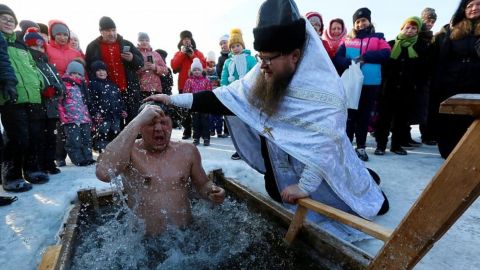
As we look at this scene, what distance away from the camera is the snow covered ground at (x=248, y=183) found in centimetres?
233

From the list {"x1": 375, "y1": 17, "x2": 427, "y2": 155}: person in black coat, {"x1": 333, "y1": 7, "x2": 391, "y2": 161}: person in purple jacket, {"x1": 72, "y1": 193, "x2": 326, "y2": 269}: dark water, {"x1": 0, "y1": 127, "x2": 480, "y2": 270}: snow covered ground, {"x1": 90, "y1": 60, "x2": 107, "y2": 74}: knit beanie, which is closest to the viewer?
{"x1": 0, "y1": 127, "x2": 480, "y2": 270}: snow covered ground

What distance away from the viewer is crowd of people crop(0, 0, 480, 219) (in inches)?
157

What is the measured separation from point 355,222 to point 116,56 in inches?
210

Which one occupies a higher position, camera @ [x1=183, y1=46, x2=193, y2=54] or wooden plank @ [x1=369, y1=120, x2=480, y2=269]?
camera @ [x1=183, y1=46, x2=193, y2=54]

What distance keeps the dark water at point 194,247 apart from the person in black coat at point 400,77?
3.53 m

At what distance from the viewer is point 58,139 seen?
17.6 feet

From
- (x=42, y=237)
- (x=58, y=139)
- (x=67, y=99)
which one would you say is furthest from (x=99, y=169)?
(x=58, y=139)

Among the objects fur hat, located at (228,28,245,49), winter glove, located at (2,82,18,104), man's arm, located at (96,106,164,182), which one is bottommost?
man's arm, located at (96,106,164,182)

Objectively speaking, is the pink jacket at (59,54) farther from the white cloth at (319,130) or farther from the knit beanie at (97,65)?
the white cloth at (319,130)

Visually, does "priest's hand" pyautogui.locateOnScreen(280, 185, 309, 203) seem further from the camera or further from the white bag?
the camera

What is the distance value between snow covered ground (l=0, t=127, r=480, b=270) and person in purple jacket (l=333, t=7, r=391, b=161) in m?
0.89

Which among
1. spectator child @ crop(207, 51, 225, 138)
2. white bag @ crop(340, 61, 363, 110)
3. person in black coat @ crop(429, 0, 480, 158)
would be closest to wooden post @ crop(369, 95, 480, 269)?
white bag @ crop(340, 61, 363, 110)

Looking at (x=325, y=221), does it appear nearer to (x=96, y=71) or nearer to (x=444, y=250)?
(x=444, y=250)

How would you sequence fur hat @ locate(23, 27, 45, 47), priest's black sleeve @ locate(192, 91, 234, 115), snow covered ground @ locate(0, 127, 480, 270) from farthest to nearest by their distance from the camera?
1. fur hat @ locate(23, 27, 45, 47)
2. priest's black sleeve @ locate(192, 91, 234, 115)
3. snow covered ground @ locate(0, 127, 480, 270)
